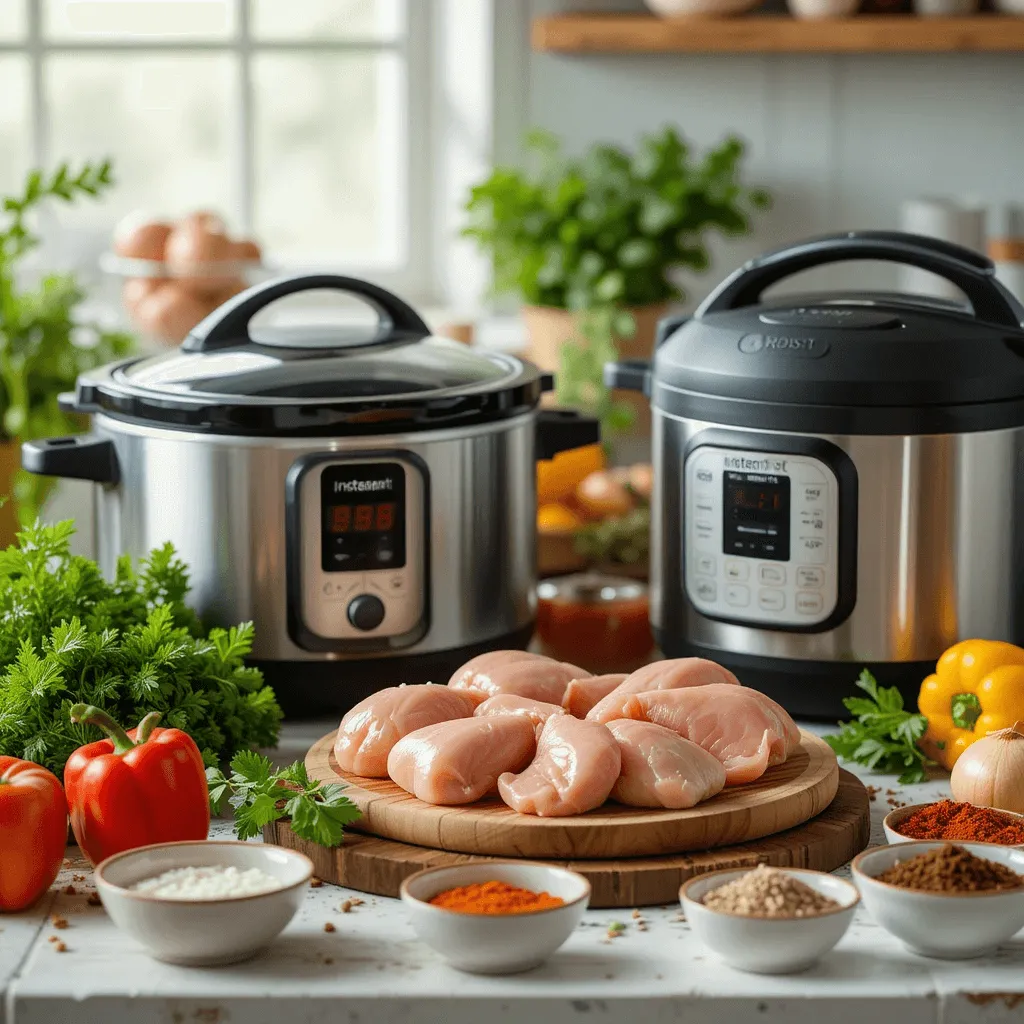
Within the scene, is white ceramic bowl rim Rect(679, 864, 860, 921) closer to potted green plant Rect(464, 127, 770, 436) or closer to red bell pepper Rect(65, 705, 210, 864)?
red bell pepper Rect(65, 705, 210, 864)

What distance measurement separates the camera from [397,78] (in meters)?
3.21

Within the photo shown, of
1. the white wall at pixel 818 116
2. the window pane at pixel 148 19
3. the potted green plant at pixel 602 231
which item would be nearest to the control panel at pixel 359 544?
the potted green plant at pixel 602 231

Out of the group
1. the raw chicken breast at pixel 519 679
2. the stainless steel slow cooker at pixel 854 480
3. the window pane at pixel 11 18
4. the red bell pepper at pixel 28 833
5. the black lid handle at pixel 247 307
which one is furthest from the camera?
the window pane at pixel 11 18

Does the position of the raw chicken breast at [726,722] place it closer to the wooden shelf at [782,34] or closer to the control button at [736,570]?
the control button at [736,570]

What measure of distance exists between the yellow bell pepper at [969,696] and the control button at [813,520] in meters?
0.15

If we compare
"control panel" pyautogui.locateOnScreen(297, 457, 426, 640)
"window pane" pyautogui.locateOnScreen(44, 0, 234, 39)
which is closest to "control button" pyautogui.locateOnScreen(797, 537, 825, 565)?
"control panel" pyautogui.locateOnScreen(297, 457, 426, 640)

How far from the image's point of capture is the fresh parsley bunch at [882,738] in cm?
143

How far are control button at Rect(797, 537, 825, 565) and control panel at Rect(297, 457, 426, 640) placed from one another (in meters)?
0.34

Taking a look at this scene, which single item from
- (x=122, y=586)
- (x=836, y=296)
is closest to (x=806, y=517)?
(x=836, y=296)

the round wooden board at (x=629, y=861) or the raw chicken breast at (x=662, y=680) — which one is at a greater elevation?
the raw chicken breast at (x=662, y=680)

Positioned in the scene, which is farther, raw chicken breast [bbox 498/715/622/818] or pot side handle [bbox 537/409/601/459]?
pot side handle [bbox 537/409/601/459]

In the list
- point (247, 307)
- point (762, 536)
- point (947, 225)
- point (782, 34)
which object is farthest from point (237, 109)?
point (762, 536)

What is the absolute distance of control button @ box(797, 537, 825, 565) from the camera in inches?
Result: 58.6

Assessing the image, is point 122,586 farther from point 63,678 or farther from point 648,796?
point 648,796
